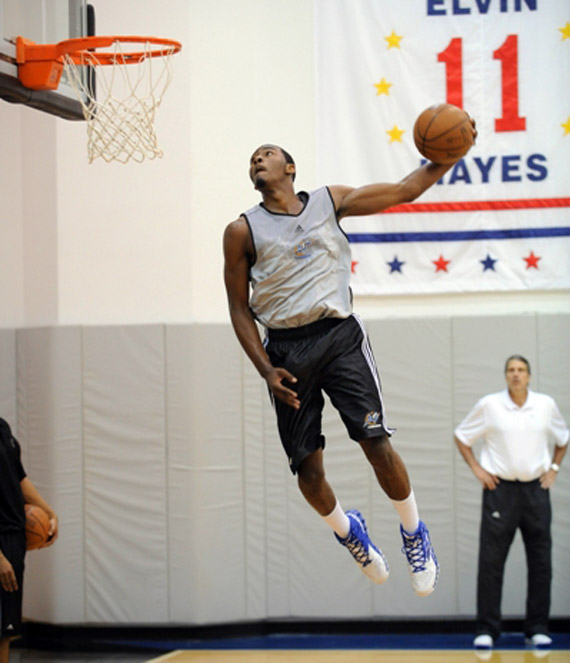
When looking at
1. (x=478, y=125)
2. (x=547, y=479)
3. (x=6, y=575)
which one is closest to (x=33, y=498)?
(x=6, y=575)

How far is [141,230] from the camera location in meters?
Result: 9.23

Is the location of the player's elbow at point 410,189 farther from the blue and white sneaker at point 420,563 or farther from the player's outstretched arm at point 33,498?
the player's outstretched arm at point 33,498

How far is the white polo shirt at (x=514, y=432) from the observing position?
8398mm

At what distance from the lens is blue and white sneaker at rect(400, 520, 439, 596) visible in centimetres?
502

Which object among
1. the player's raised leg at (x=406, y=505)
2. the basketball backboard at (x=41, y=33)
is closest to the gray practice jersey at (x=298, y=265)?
the player's raised leg at (x=406, y=505)

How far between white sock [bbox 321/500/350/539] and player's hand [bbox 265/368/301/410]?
0.61 m

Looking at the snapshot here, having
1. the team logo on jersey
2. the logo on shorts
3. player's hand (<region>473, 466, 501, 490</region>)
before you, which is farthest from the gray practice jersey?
player's hand (<region>473, 466, 501, 490</region>)

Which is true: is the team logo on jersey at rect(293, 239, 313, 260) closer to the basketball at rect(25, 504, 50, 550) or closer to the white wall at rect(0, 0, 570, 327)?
the basketball at rect(25, 504, 50, 550)

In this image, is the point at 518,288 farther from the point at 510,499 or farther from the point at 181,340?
the point at 181,340

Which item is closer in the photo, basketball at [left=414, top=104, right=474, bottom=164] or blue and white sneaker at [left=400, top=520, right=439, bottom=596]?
→ basketball at [left=414, top=104, right=474, bottom=164]

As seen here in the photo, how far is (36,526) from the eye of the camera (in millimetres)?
6211

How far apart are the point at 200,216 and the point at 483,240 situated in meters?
2.37

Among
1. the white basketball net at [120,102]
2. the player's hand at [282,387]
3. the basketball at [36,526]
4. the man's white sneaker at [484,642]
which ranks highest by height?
the white basketball net at [120,102]

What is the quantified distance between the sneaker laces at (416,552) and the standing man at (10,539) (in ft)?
7.30
